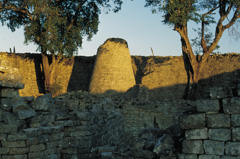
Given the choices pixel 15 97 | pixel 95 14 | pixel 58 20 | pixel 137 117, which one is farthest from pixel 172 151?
pixel 95 14

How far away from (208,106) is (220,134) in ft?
1.42

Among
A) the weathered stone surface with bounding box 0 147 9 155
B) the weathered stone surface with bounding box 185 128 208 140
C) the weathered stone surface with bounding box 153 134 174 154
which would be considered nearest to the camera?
the weathered stone surface with bounding box 185 128 208 140

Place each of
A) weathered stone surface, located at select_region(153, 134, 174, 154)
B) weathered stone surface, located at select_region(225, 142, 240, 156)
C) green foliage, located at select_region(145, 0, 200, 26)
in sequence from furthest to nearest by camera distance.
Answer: green foliage, located at select_region(145, 0, 200, 26) < weathered stone surface, located at select_region(153, 134, 174, 154) < weathered stone surface, located at select_region(225, 142, 240, 156)

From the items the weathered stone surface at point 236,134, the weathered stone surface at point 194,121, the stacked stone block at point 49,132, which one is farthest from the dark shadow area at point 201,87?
the weathered stone surface at point 236,134

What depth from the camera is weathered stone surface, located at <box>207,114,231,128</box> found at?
420cm

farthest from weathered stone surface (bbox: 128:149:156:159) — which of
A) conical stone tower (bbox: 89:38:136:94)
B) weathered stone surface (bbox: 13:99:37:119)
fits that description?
conical stone tower (bbox: 89:38:136:94)

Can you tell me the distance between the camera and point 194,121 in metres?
4.35

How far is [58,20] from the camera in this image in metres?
17.8

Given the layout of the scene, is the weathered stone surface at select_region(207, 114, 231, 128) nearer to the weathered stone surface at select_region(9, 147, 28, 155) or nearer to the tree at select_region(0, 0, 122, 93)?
the weathered stone surface at select_region(9, 147, 28, 155)

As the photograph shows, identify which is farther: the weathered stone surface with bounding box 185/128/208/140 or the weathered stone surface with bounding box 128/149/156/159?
the weathered stone surface with bounding box 128/149/156/159

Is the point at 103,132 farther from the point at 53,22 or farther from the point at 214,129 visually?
the point at 53,22

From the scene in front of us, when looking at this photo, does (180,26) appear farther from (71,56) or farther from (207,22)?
(71,56)

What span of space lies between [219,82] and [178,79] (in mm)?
2683

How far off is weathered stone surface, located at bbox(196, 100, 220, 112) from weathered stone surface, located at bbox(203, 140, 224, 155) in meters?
0.47
